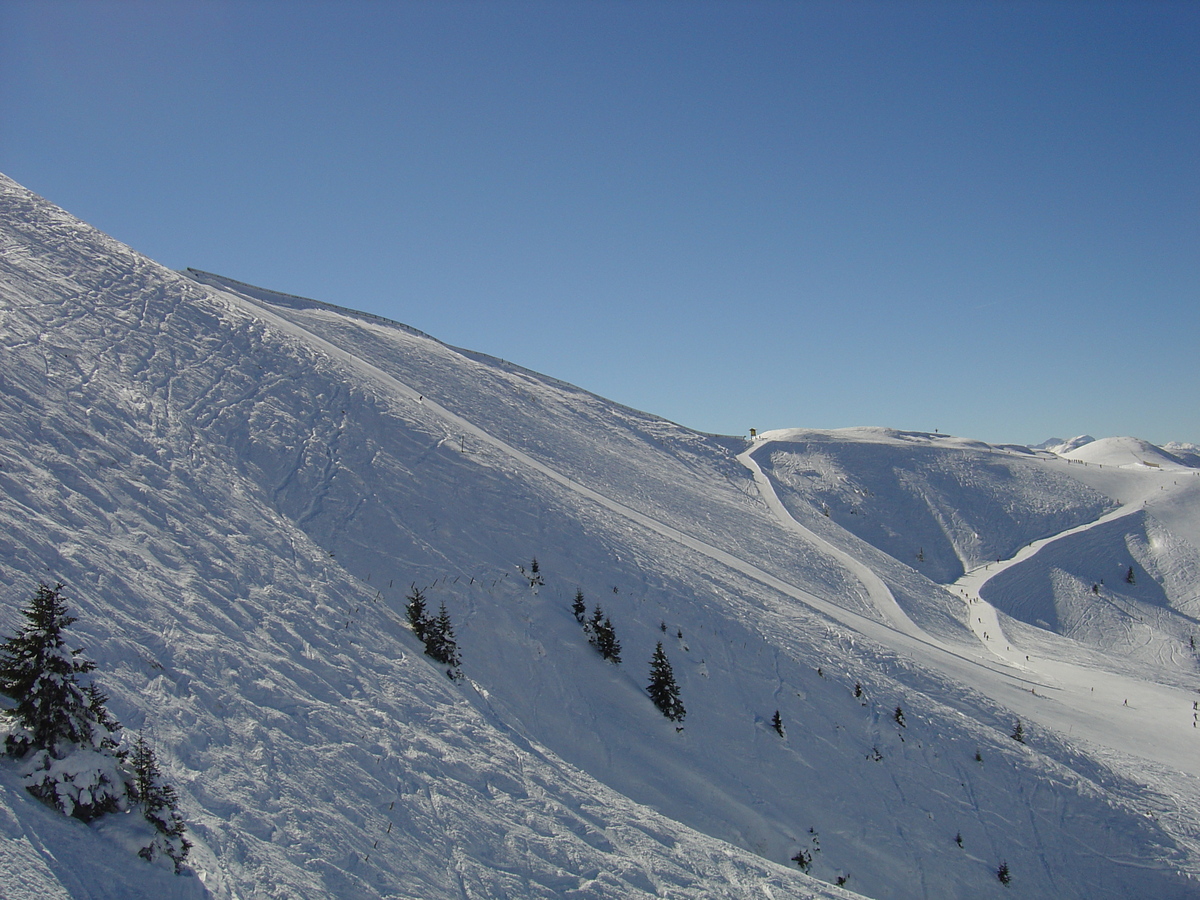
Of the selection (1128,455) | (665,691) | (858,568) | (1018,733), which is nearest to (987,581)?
(858,568)

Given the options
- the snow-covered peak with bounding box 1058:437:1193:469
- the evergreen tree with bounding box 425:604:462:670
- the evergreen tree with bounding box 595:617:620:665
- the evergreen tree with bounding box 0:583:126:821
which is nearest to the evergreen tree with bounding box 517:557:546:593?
the evergreen tree with bounding box 595:617:620:665

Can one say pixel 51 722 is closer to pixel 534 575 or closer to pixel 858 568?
pixel 534 575

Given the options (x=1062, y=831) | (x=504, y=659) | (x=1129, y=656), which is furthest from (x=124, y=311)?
(x=1129, y=656)

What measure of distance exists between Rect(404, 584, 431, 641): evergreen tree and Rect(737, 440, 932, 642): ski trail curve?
27829mm

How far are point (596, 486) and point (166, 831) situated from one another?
104 ft

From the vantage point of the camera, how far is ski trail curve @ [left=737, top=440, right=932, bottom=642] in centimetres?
3747

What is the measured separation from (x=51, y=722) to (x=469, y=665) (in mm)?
10997

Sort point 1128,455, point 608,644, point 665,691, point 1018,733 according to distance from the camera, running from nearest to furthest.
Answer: point 665,691 → point 608,644 → point 1018,733 → point 1128,455

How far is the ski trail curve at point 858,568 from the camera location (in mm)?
37469

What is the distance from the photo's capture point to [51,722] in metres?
8.57

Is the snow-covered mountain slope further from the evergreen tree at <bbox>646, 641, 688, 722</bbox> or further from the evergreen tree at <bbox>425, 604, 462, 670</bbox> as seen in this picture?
the evergreen tree at <bbox>425, 604, 462, 670</bbox>

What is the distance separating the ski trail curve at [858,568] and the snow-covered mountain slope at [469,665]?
336 millimetres

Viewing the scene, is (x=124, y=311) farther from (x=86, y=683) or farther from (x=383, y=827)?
(x=383, y=827)

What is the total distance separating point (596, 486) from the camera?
40.0 metres
